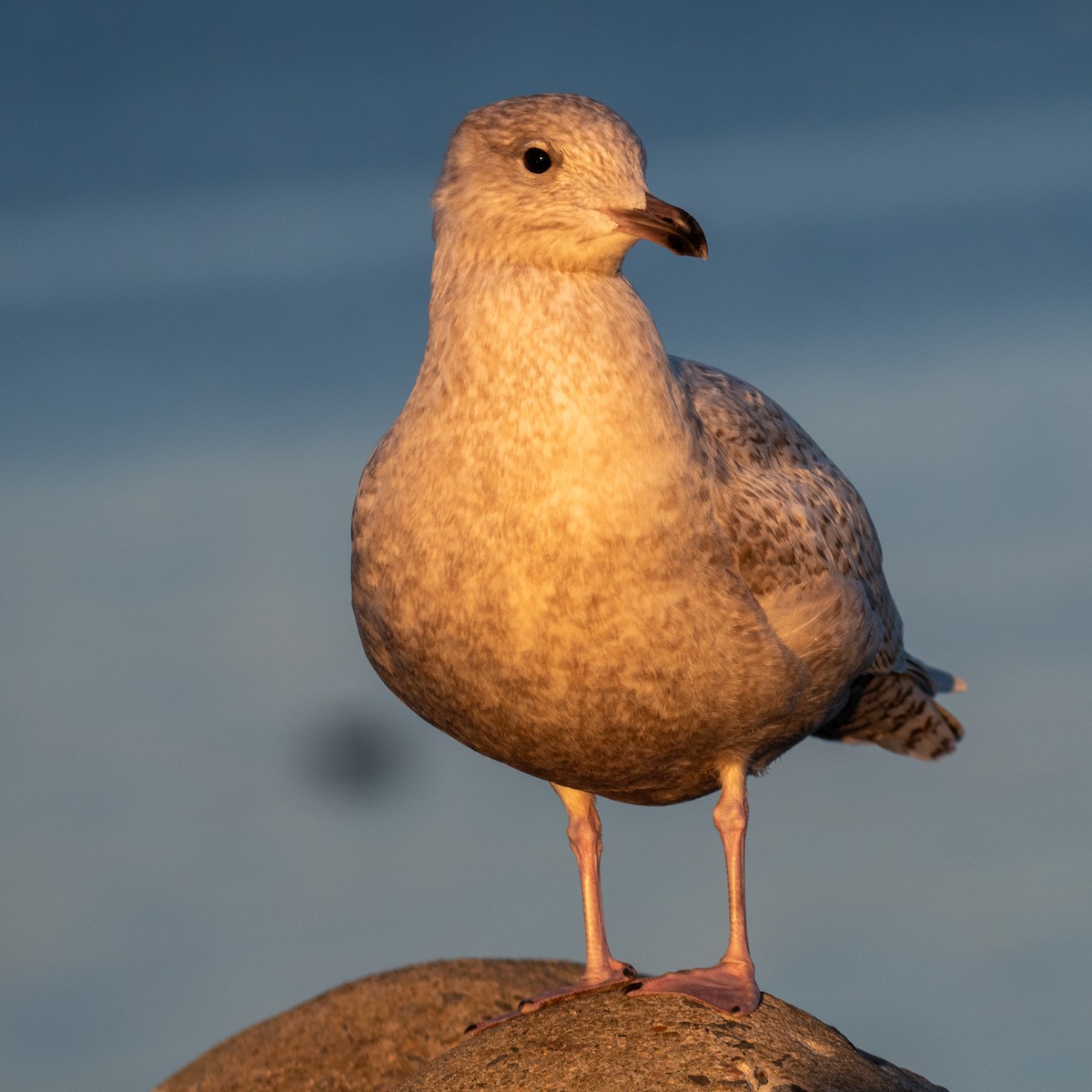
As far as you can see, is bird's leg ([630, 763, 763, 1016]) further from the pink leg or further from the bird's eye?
the bird's eye

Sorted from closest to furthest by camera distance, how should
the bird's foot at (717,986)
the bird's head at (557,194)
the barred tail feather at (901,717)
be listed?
the bird's head at (557,194), the bird's foot at (717,986), the barred tail feather at (901,717)

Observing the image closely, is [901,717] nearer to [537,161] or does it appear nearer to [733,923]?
[733,923]

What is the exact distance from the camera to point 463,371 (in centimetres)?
762

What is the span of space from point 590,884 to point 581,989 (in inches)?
26.4

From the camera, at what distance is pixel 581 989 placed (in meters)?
9.21

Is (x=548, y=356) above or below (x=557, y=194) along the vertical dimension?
below

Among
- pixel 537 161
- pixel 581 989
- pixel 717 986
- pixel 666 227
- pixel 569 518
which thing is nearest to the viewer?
pixel 666 227

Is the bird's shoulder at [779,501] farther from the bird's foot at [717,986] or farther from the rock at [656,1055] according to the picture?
the rock at [656,1055]

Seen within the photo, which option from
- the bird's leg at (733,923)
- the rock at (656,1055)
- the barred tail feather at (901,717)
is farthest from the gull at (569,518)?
the barred tail feather at (901,717)

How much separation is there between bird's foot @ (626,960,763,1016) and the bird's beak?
4.00 metres

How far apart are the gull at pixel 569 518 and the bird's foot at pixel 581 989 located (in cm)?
77

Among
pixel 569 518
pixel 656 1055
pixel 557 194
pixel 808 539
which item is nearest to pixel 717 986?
pixel 656 1055

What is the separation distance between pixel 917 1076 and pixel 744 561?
4.15 meters

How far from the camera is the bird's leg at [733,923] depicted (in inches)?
344
